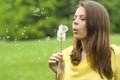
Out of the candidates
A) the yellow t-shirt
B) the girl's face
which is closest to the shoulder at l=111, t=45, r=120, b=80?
the yellow t-shirt

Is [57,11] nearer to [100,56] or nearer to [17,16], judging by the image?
[17,16]

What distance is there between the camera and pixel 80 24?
3.71 m

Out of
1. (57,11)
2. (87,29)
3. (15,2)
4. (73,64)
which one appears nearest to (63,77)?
(73,64)

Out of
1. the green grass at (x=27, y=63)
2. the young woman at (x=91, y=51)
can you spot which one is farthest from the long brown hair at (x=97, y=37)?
the green grass at (x=27, y=63)

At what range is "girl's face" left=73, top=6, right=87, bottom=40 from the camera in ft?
12.1

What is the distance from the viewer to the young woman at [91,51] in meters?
3.66

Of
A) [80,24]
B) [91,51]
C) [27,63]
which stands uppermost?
[80,24]

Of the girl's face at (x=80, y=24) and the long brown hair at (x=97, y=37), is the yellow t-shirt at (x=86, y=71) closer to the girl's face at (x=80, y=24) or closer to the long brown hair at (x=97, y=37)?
the long brown hair at (x=97, y=37)

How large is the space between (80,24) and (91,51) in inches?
7.4

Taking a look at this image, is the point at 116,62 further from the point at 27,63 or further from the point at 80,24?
the point at 27,63

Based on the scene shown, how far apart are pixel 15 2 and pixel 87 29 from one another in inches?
1317

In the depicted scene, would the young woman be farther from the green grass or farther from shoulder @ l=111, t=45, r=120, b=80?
the green grass

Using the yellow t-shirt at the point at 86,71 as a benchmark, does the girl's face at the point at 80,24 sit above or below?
above

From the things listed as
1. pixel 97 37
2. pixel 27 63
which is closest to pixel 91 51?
pixel 97 37
